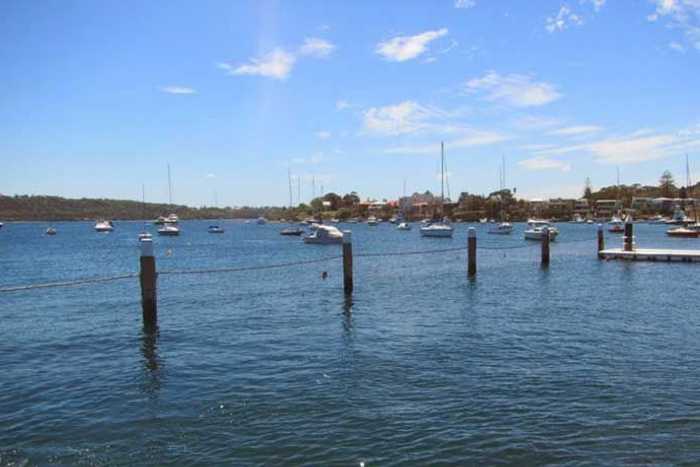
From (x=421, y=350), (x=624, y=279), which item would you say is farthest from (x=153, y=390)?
(x=624, y=279)

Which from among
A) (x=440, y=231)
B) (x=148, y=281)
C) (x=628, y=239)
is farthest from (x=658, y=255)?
(x=440, y=231)

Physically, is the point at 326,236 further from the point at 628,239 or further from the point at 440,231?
the point at 628,239

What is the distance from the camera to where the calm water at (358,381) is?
9.84 m

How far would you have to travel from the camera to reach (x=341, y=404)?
39.1ft

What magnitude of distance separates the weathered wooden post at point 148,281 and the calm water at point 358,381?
0.81m

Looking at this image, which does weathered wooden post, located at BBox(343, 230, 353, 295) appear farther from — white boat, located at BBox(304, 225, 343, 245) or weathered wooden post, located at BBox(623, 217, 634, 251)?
white boat, located at BBox(304, 225, 343, 245)

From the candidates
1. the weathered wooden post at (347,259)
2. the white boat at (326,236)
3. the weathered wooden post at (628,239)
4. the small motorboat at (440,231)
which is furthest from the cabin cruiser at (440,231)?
the weathered wooden post at (347,259)

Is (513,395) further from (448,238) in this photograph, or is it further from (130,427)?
(448,238)

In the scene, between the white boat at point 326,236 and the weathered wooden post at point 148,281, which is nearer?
the weathered wooden post at point 148,281

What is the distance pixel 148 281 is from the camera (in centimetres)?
1833

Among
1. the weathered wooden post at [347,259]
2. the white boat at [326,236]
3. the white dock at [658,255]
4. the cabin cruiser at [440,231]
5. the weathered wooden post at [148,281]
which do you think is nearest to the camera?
the weathered wooden post at [148,281]

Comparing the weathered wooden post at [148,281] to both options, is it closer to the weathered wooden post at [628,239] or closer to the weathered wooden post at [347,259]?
the weathered wooden post at [347,259]

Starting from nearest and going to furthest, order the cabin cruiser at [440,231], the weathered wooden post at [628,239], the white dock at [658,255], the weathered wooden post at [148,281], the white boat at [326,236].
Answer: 1. the weathered wooden post at [148,281]
2. the white dock at [658,255]
3. the weathered wooden post at [628,239]
4. the white boat at [326,236]
5. the cabin cruiser at [440,231]

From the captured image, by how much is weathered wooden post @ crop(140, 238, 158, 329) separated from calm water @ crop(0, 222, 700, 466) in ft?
2.64
